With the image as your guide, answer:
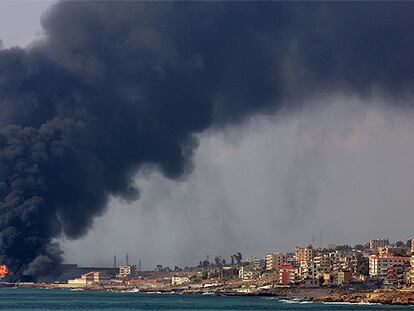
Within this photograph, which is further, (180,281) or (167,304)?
(180,281)

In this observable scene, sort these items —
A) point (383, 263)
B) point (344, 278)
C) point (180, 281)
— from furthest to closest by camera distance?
point (180, 281)
point (383, 263)
point (344, 278)

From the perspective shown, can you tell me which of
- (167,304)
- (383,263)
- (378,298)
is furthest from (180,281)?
(378,298)

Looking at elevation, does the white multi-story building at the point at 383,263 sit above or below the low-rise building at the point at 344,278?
above

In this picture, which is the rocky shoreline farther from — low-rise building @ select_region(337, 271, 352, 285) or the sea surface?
low-rise building @ select_region(337, 271, 352, 285)

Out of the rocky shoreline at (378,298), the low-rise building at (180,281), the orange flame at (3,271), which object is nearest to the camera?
the rocky shoreline at (378,298)

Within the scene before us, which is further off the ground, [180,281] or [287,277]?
[180,281]

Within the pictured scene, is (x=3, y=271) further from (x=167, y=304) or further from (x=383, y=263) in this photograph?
(x=383, y=263)

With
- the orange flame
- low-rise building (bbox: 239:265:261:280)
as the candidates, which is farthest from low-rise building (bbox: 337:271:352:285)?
the orange flame

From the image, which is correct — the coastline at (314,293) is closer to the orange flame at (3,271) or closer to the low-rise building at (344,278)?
the orange flame at (3,271)

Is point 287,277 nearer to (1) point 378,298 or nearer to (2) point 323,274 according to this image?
(2) point 323,274

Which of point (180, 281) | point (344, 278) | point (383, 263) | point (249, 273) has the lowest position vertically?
point (344, 278)

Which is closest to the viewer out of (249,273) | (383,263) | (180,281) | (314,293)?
(314,293)

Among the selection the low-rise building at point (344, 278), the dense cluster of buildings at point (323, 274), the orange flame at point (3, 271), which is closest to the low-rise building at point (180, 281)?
the dense cluster of buildings at point (323, 274)
